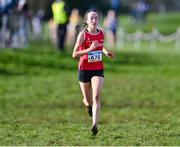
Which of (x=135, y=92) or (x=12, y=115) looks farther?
(x=135, y=92)

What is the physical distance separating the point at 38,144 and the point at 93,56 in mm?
1807

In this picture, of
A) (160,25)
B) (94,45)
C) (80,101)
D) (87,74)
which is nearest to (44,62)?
(80,101)

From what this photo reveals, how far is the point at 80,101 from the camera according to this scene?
712 inches

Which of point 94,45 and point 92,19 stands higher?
point 92,19

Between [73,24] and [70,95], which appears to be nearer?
[70,95]

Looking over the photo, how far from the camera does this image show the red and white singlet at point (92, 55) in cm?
1031

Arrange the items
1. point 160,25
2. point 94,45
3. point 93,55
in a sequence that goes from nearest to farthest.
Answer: point 94,45 < point 93,55 < point 160,25

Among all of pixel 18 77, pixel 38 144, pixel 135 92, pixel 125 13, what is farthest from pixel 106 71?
pixel 125 13

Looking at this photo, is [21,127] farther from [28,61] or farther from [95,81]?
[28,61]

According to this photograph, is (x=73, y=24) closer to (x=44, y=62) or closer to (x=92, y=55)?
(x=44, y=62)

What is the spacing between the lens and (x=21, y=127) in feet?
38.4

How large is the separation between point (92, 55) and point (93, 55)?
18 mm

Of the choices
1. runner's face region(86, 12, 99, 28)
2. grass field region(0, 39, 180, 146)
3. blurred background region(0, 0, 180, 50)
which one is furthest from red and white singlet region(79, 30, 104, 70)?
grass field region(0, 39, 180, 146)

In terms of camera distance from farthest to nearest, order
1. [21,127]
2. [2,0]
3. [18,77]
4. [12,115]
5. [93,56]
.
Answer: [2,0] → [18,77] → [12,115] → [21,127] → [93,56]
